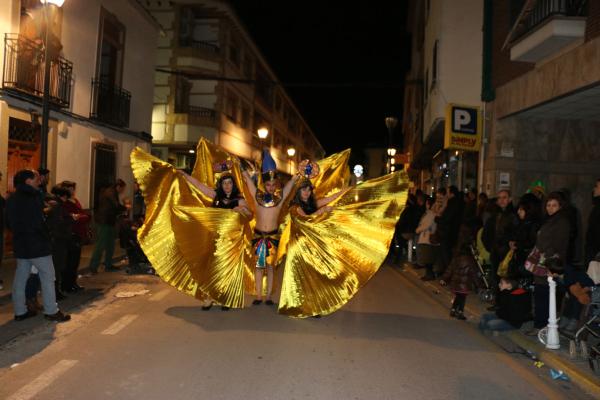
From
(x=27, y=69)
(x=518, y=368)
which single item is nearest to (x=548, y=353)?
(x=518, y=368)

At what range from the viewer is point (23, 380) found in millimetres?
4840

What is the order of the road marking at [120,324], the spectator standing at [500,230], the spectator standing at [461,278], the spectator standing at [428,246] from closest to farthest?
1. the road marking at [120,324]
2. the spectator standing at [461,278]
3. the spectator standing at [500,230]
4. the spectator standing at [428,246]

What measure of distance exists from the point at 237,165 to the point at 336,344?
3.34 m

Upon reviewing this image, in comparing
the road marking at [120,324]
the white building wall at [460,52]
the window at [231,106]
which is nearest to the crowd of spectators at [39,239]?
the road marking at [120,324]

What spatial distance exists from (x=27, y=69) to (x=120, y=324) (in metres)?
8.39

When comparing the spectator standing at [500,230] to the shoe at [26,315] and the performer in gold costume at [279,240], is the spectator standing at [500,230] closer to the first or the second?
the performer in gold costume at [279,240]

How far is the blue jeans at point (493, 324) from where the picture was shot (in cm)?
704

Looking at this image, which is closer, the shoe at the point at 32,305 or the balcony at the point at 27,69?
the shoe at the point at 32,305

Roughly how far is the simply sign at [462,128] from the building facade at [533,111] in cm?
36

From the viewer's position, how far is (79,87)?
15.8 m

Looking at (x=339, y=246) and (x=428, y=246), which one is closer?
(x=339, y=246)

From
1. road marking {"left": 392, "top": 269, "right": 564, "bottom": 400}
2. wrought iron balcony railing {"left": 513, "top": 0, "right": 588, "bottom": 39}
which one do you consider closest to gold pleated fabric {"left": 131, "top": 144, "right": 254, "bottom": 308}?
road marking {"left": 392, "top": 269, "right": 564, "bottom": 400}

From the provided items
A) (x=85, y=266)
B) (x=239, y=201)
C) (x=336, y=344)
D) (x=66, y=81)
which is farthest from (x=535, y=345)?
(x=66, y=81)

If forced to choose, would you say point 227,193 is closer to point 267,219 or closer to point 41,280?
point 267,219
